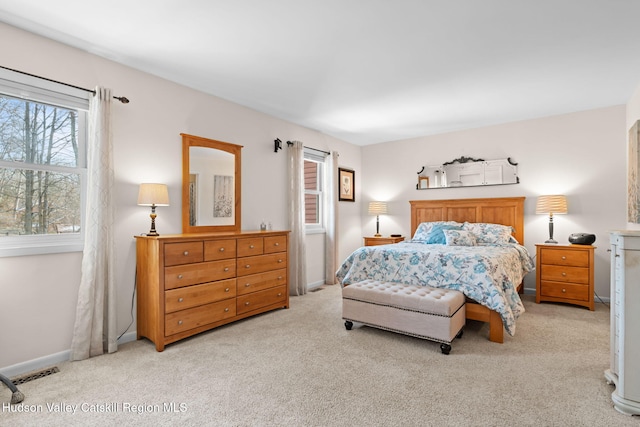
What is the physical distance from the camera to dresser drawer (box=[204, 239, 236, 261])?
10.4 ft

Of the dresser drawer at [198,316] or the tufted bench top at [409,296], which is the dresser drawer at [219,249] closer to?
the dresser drawer at [198,316]

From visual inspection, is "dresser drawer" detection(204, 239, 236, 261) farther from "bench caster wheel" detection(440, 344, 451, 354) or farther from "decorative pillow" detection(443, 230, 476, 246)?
"decorative pillow" detection(443, 230, 476, 246)

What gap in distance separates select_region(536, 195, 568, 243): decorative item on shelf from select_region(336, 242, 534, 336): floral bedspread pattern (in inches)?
30.5

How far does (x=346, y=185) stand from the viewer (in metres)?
5.98

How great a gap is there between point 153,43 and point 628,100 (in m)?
5.22

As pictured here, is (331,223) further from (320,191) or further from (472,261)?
(472,261)

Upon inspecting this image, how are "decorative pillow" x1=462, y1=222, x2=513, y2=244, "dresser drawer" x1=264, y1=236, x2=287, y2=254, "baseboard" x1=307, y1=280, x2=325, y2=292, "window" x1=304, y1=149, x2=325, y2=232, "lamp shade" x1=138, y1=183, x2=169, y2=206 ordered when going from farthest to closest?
"window" x1=304, y1=149, x2=325, y2=232
"baseboard" x1=307, y1=280, x2=325, y2=292
"decorative pillow" x1=462, y1=222, x2=513, y2=244
"dresser drawer" x1=264, y1=236, x2=287, y2=254
"lamp shade" x1=138, y1=183, x2=169, y2=206

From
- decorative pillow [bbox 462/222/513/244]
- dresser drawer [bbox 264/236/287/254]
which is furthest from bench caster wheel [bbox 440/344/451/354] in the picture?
decorative pillow [bbox 462/222/513/244]

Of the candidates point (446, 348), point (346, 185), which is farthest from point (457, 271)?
point (346, 185)

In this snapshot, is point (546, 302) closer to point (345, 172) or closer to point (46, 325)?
point (345, 172)

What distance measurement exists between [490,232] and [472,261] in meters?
1.71

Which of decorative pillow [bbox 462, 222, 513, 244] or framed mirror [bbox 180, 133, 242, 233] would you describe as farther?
decorative pillow [bbox 462, 222, 513, 244]

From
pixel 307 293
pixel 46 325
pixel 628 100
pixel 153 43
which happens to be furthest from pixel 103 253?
pixel 628 100

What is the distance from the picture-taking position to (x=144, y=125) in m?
3.17
